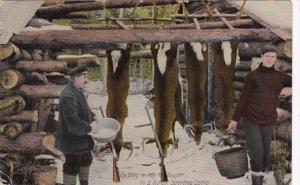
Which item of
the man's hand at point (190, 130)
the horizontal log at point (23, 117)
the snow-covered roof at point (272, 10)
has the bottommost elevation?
the man's hand at point (190, 130)

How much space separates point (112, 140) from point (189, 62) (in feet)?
1.81

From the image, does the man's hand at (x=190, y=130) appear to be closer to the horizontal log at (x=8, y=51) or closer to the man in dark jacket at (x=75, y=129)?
the man in dark jacket at (x=75, y=129)

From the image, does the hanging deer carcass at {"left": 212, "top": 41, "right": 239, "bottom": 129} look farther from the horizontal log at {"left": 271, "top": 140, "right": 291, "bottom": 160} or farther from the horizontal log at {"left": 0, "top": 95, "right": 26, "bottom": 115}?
the horizontal log at {"left": 0, "top": 95, "right": 26, "bottom": 115}

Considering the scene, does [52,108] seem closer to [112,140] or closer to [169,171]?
[112,140]

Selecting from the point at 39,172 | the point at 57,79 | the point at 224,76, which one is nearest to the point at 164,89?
the point at 224,76

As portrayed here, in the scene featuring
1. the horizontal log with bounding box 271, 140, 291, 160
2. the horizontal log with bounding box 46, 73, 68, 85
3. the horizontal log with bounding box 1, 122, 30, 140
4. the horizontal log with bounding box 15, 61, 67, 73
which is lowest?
the horizontal log with bounding box 271, 140, 291, 160

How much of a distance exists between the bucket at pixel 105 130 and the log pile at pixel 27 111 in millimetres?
225

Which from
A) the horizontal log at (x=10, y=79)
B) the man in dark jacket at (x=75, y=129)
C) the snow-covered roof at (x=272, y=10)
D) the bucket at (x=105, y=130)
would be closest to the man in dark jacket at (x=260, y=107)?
the snow-covered roof at (x=272, y=10)

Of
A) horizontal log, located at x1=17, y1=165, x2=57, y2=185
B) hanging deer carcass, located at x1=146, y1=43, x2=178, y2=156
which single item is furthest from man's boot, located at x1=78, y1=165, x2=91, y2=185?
hanging deer carcass, located at x1=146, y1=43, x2=178, y2=156

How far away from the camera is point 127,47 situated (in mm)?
2826

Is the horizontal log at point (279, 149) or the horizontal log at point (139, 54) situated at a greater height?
the horizontal log at point (139, 54)

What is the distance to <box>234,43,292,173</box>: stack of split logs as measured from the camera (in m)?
2.88

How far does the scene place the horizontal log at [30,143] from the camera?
9.41 ft

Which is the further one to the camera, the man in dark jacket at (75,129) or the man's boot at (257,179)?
the man's boot at (257,179)
